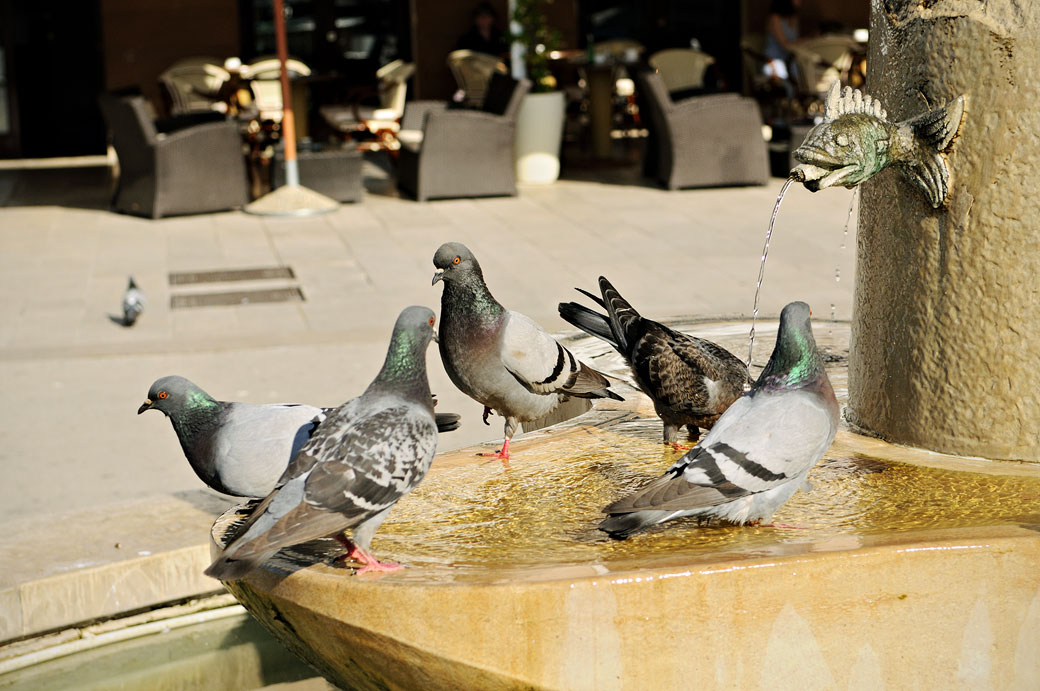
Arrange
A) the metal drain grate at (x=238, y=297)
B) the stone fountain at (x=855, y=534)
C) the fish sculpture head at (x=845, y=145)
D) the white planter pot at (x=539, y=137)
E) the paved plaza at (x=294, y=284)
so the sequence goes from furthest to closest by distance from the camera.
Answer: the white planter pot at (x=539, y=137), the metal drain grate at (x=238, y=297), the paved plaza at (x=294, y=284), the fish sculpture head at (x=845, y=145), the stone fountain at (x=855, y=534)

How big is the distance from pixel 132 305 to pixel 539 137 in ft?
24.0

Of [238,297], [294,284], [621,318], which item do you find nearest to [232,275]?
[294,284]

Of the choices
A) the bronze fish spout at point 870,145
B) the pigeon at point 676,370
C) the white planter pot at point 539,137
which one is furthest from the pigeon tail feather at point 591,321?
the white planter pot at point 539,137

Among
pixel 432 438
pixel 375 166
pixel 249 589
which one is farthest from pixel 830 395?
pixel 375 166

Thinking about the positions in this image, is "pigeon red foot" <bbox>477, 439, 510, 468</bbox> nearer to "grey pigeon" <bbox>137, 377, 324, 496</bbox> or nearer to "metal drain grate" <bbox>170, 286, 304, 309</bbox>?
"grey pigeon" <bbox>137, 377, 324, 496</bbox>

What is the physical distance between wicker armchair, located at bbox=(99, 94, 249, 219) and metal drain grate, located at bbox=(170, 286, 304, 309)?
3.72 m

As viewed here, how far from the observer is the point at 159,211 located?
13.5m

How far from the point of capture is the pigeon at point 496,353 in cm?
365

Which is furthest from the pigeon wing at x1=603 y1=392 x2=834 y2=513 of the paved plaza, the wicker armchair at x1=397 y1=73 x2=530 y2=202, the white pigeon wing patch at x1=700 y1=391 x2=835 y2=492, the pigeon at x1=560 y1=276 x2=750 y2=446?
the wicker armchair at x1=397 y1=73 x2=530 y2=202

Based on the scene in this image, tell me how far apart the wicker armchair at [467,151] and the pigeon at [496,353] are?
1016cm

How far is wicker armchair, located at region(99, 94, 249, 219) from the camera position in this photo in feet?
43.4

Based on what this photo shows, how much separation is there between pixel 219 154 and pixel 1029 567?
468 inches

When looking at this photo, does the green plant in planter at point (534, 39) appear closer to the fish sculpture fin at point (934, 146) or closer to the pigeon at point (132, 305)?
the pigeon at point (132, 305)

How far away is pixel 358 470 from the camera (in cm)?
273
